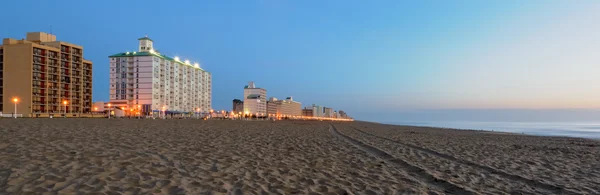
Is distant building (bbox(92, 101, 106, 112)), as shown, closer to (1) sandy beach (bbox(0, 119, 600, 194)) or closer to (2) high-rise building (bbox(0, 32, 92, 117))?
(2) high-rise building (bbox(0, 32, 92, 117))

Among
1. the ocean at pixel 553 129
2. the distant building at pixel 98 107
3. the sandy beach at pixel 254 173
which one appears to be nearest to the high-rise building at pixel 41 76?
the distant building at pixel 98 107

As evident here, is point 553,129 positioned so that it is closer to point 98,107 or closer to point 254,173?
point 254,173

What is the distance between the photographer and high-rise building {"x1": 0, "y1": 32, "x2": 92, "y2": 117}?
81.7 meters

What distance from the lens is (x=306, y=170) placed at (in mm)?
9383

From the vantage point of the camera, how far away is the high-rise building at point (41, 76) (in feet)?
268

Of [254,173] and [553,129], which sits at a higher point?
[254,173]

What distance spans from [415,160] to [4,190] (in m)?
11.3

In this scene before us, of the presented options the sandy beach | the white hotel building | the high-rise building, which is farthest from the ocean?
the high-rise building

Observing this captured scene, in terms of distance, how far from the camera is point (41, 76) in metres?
85.5

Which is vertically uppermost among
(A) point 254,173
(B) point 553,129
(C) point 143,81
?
(C) point 143,81

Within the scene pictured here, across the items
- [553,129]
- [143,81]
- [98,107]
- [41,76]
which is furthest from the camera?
[98,107]

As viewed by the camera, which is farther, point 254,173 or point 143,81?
point 143,81

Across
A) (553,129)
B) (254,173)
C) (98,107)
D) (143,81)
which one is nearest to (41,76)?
(98,107)

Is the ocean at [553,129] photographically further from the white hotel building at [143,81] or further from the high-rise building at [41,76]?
the high-rise building at [41,76]
